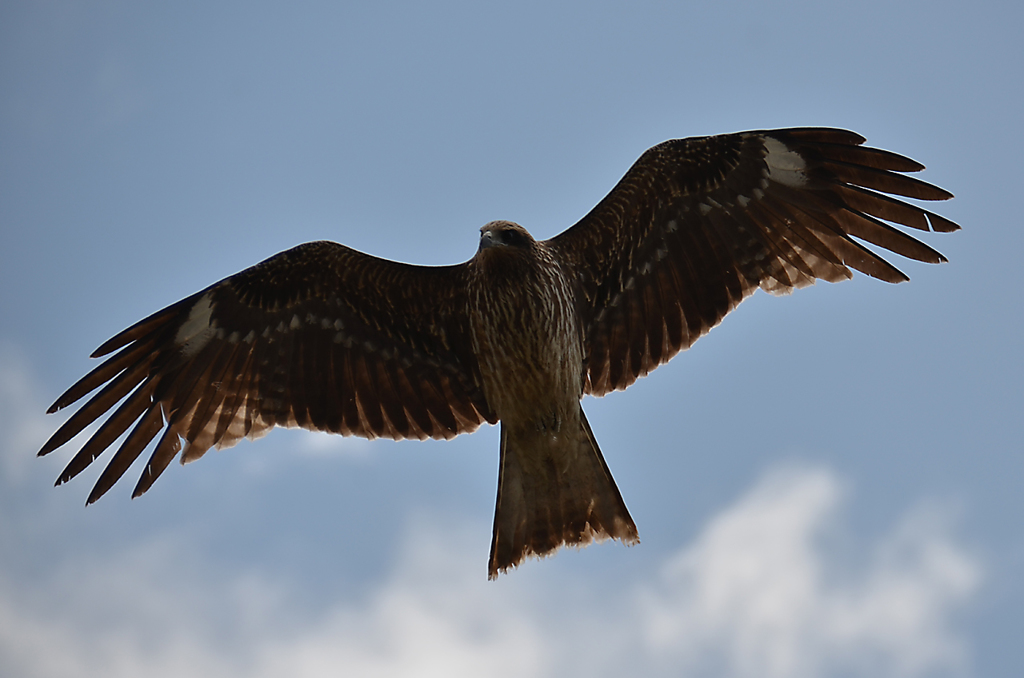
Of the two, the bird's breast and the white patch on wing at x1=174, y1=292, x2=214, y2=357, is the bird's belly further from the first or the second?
the white patch on wing at x1=174, y1=292, x2=214, y2=357

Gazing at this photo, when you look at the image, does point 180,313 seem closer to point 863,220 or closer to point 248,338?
point 248,338

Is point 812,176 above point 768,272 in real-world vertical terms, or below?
above

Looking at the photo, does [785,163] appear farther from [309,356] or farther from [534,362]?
[309,356]

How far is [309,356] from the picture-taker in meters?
7.72

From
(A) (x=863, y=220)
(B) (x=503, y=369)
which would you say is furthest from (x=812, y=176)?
(B) (x=503, y=369)

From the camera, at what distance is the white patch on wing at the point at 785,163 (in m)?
7.16

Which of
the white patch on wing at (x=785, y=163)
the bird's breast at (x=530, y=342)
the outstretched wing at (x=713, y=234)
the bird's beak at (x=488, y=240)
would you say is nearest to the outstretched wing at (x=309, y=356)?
the bird's breast at (x=530, y=342)

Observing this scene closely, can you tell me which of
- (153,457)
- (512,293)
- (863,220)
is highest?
(863,220)

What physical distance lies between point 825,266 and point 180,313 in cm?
539

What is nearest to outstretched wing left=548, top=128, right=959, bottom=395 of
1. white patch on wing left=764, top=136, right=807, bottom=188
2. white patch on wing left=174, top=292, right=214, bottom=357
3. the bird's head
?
white patch on wing left=764, top=136, right=807, bottom=188

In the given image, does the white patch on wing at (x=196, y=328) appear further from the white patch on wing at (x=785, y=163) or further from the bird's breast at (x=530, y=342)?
the white patch on wing at (x=785, y=163)

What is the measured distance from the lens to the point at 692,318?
7391 mm

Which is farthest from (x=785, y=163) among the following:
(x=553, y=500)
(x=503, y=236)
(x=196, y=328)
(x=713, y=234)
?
(x=196, y=328)

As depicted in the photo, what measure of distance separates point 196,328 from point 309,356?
991 mm
